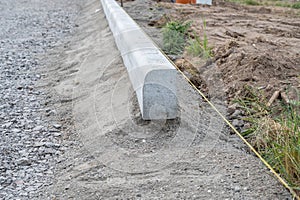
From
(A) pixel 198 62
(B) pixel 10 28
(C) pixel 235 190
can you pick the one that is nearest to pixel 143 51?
(A) pixel 198 62

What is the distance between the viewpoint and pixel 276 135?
2.96 metres

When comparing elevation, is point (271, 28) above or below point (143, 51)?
below

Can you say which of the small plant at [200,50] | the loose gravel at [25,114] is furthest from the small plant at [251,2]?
the small plant at [200,50]

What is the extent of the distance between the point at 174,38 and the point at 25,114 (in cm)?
269

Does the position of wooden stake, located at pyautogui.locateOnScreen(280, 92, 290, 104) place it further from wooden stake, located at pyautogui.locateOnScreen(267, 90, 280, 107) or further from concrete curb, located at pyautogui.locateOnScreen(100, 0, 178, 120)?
concrete curb, located at pyautogui.locateOnScreen(100, 0, 178, 120)

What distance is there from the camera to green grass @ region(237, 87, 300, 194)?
8.29 feet

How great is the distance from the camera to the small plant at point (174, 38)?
5891 millimetres

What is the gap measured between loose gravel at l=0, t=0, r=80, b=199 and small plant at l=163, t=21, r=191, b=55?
184 cm

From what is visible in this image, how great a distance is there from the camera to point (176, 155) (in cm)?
297

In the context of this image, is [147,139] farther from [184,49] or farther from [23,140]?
[184,49]

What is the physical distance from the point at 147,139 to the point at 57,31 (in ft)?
20.9

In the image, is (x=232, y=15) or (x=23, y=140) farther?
(x=232, y=15)

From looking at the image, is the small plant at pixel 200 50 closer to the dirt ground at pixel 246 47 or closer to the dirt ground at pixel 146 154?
the dirt ground at pixel 246 47

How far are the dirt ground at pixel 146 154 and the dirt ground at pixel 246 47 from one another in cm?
34
